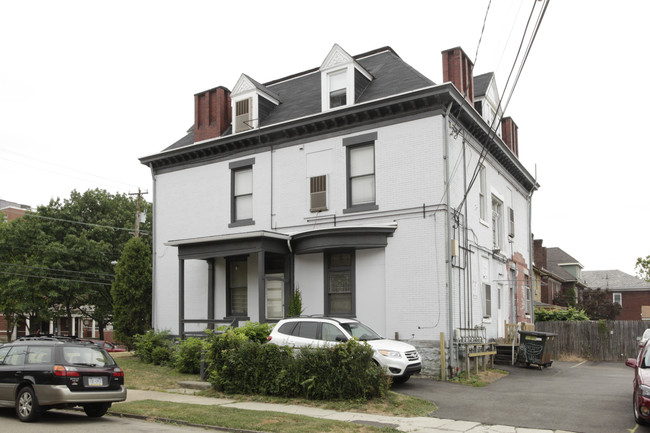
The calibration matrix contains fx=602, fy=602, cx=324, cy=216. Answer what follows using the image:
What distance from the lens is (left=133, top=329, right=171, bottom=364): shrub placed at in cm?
2075

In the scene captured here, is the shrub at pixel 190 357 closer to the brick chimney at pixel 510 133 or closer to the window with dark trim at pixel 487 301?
the window with dark trim at pixel 487 301

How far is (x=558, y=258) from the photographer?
65250mm

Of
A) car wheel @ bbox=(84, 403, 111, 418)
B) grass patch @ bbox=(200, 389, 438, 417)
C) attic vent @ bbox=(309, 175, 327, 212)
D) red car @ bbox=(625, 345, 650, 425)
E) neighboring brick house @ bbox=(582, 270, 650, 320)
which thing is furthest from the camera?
neighboring brick house @ bbox=(582, 270, 650, 320)

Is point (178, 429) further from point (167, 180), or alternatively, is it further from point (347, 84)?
point (167, 180)

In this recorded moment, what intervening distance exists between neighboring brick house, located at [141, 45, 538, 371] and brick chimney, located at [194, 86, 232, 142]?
0.19ft

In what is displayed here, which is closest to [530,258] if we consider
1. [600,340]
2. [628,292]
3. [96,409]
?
[600,340]

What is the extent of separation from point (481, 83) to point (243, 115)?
9081 mm

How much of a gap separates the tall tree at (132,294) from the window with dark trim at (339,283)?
27.9 ft

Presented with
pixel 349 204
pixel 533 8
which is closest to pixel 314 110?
pixel 349 204

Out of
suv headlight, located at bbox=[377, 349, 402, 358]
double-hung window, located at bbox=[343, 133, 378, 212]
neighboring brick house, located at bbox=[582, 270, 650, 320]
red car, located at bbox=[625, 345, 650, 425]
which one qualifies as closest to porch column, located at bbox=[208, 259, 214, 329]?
double-hung window, located at bbox=[343, 133, 378, 212]

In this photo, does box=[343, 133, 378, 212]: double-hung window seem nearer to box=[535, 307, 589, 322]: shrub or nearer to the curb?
the curb

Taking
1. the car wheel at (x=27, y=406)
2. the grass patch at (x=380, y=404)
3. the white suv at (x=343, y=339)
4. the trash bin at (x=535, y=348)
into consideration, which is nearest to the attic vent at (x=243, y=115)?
the white suv at (x=343, y=339)

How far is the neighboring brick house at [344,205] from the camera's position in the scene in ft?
58.6

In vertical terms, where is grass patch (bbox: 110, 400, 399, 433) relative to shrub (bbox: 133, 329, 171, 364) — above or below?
below
